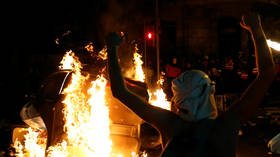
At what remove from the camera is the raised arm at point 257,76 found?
257cm

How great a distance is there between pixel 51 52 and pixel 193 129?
47.1ft

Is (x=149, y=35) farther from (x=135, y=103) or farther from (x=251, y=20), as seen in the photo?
(x=135, y=103)

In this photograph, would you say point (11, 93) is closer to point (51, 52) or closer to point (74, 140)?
point (51, 52)

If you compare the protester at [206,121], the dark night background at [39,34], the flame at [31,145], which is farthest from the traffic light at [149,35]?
the protester at [206,121]

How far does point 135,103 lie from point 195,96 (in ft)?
1.26

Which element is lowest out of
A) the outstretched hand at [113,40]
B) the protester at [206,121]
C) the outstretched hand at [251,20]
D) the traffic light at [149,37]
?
the protester at [206,121]

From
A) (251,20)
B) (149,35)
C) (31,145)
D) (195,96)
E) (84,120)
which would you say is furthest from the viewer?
(149,35)

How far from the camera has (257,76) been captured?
271 cm

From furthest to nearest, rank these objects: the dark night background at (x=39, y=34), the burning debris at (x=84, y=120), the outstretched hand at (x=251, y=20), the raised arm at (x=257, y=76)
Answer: the dark night background at (x=39, y=34) → the burning debris at (x=84, y=120) → the outstretched hand at (x=251, y=20) → the raised arm at (x=257, y=76)

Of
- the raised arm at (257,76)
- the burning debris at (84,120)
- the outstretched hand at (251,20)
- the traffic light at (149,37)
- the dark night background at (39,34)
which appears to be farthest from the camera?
the traffic light at (149,37)

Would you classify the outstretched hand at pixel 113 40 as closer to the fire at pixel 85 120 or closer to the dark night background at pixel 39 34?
the fire at pixel 85 120

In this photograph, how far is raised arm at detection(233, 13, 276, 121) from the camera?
2.57m

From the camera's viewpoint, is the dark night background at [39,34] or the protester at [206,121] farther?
the dark night background at [39,34]

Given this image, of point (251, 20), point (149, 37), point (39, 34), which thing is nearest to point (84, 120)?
point (251, 20)
